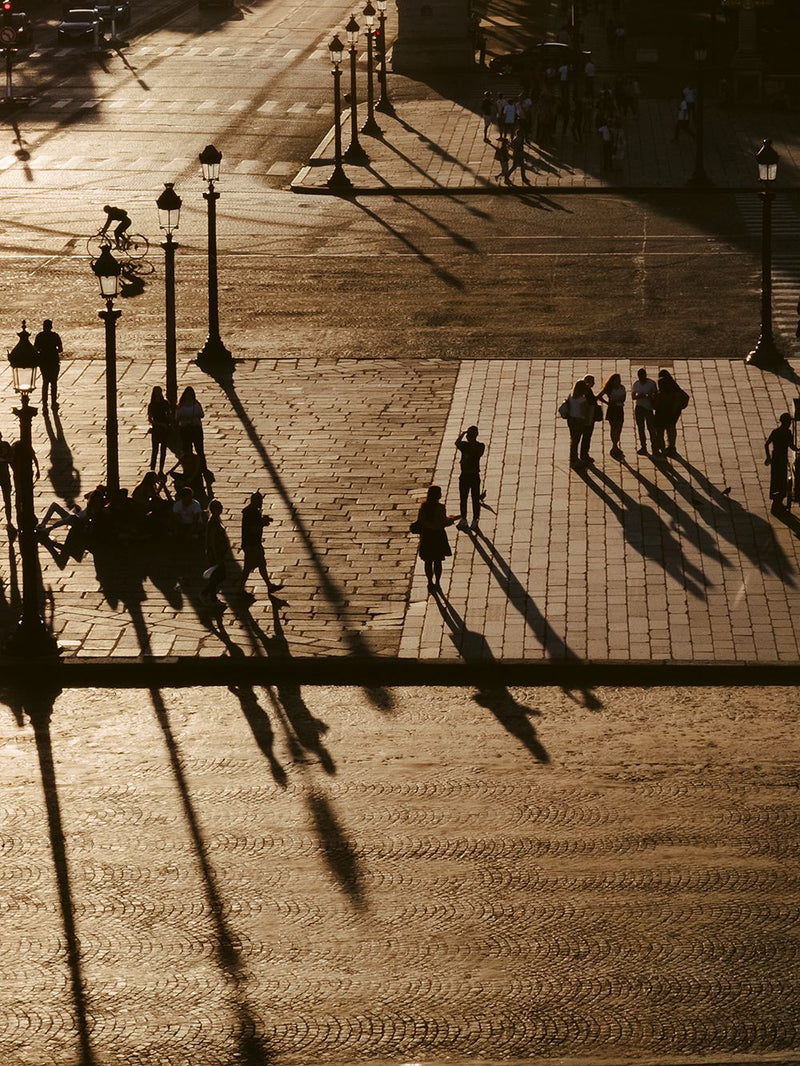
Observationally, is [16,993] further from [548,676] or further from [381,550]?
[381,550]

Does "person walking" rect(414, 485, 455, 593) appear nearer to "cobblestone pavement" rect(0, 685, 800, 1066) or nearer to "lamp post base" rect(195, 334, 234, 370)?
"cobblestone pavement" rect(0, 685, 800, 1066)

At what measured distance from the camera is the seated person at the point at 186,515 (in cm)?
2366

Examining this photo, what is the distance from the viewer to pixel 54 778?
17219 mm

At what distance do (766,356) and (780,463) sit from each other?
787 centimetres

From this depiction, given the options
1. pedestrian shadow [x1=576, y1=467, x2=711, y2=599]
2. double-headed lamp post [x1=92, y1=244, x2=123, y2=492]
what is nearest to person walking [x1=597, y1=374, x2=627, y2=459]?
pedestrian shadow [x1=576, y1=467, x2=711, y2=599]

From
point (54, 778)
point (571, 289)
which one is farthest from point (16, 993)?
point (571, 289)

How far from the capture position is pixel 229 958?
1391cm

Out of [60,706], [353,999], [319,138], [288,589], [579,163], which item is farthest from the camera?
[319,138]

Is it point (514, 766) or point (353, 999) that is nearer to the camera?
point (353, 999)

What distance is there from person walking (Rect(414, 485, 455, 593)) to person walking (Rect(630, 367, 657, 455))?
239 inches

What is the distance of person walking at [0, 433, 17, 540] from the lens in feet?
79.5

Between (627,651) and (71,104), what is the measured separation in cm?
4638

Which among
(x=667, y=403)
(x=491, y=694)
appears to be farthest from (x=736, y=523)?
(x=491, y=694)

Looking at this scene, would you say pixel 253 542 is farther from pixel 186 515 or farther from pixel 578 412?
pixel 578 412
